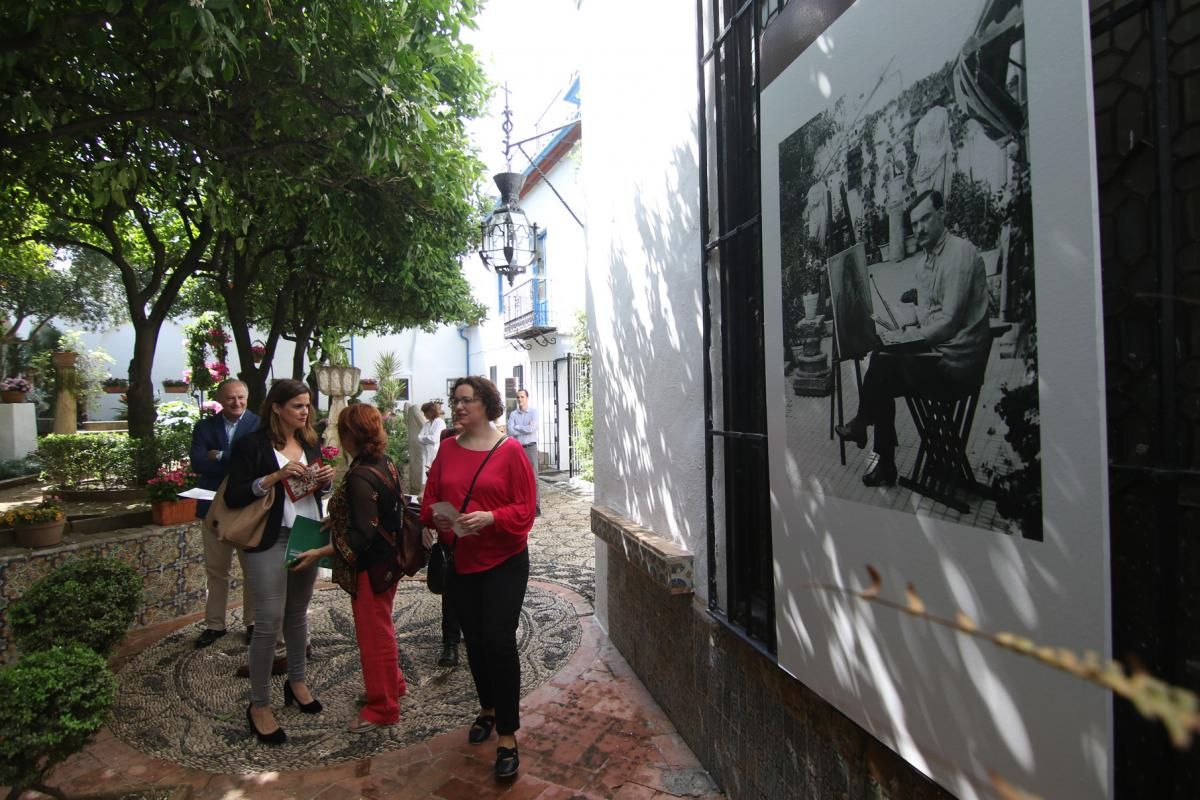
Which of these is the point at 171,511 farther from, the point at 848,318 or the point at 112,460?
the point at 848,318

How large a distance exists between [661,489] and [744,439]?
1.10 meters

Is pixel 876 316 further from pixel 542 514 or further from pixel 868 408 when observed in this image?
pixel 542 514

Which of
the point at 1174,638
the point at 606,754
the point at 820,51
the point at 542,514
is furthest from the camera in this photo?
the point at 542,514

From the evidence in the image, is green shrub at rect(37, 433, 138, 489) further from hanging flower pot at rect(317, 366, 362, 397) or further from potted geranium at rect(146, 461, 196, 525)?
hanging flower pot at rect(317, 366, 362, 397)

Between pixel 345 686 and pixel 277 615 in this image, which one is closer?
pixel 277 615

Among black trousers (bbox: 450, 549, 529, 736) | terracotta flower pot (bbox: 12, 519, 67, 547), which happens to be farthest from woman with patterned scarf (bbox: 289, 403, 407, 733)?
terracotta flower pot (bbox: 12, 519, 67, 547)

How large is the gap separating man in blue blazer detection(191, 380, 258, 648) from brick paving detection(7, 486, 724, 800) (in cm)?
133

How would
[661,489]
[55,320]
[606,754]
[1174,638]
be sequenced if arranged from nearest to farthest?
[1174,638] < [606,754] < [661,489] < [55,320]

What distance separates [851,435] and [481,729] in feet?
8.90

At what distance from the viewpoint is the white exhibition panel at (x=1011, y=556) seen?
1.36 metres

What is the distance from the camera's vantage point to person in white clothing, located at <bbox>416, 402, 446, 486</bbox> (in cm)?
999

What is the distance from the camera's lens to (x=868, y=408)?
202cm

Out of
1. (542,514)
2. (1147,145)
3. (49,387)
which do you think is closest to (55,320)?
(49,387)

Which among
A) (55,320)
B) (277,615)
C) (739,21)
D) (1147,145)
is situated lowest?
(277,615)
